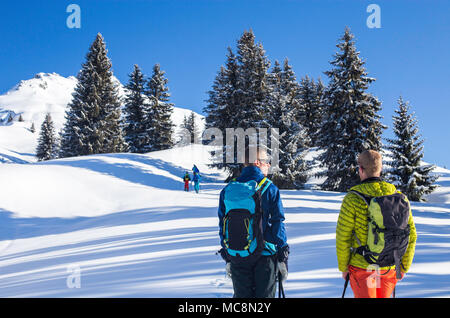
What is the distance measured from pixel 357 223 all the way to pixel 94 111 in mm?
38373

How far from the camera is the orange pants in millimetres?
2779

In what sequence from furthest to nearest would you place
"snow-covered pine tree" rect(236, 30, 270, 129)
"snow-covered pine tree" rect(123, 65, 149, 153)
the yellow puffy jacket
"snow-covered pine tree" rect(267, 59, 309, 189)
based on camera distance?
1. "snow-covered pine tree" rect(123, 65, 149, 153)
2. "snow-covered pine tree" rect(267, 59, 309, 189)
3. "snow-covered pine tree" rect(236, 30, 270, 129)
4. the yellow puffy jacket

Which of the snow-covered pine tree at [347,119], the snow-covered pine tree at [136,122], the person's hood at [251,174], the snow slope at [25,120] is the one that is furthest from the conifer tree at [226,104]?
the person's hood at [251,174]

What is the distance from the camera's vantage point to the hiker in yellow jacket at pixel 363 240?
2799mm

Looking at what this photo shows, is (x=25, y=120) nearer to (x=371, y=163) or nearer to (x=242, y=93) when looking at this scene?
Result: (x=242, y=93)

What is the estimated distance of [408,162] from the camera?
907 inches

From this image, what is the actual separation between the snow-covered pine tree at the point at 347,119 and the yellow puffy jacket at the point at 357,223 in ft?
66.2

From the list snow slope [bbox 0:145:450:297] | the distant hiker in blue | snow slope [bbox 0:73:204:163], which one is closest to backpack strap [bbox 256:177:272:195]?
the distant hiker in blue

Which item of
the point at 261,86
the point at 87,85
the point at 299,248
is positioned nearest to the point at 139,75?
the point at 87,85

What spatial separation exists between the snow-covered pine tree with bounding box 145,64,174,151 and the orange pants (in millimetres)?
38485

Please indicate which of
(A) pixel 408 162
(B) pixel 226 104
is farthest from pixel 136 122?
(A) pixel 408 162

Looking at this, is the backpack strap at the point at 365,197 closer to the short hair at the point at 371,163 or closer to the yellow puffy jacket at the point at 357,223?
the yellow puffy jacket at the point at 357,223

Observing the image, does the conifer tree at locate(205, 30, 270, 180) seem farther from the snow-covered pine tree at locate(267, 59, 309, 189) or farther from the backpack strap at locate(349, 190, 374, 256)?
the backpack strap at locate(349, 190, 374, 256)

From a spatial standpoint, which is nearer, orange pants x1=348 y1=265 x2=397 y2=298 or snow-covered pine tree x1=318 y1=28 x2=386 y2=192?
orange pants x1=348 y1=265 x2=397 y2=298
